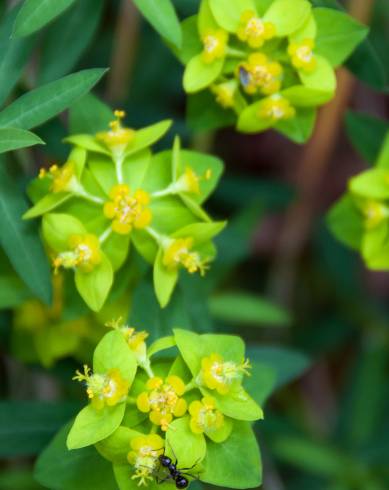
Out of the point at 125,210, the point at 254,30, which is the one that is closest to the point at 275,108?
A: the point at 254,30

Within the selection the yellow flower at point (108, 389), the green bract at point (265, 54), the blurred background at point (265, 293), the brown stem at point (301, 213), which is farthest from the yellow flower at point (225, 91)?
the brown stem at point (301, 213)

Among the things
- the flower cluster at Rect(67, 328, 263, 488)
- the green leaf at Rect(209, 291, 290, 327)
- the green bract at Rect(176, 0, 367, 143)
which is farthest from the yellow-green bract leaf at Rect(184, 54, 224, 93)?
the green leaf at Rect(209, 291, 290, 327)

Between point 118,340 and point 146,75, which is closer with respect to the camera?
point 118,340

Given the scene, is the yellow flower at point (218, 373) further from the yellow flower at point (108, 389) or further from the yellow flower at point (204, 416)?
the yellow flower at point (108, 389)

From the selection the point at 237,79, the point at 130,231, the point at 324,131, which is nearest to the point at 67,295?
the point at 130,231

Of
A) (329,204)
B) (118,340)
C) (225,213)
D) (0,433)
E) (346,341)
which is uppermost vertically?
(118,340)

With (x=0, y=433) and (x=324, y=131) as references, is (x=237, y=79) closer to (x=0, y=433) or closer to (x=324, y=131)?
(x=0, y=433)

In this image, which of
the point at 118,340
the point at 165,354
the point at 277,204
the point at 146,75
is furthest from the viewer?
the point at 277,204
